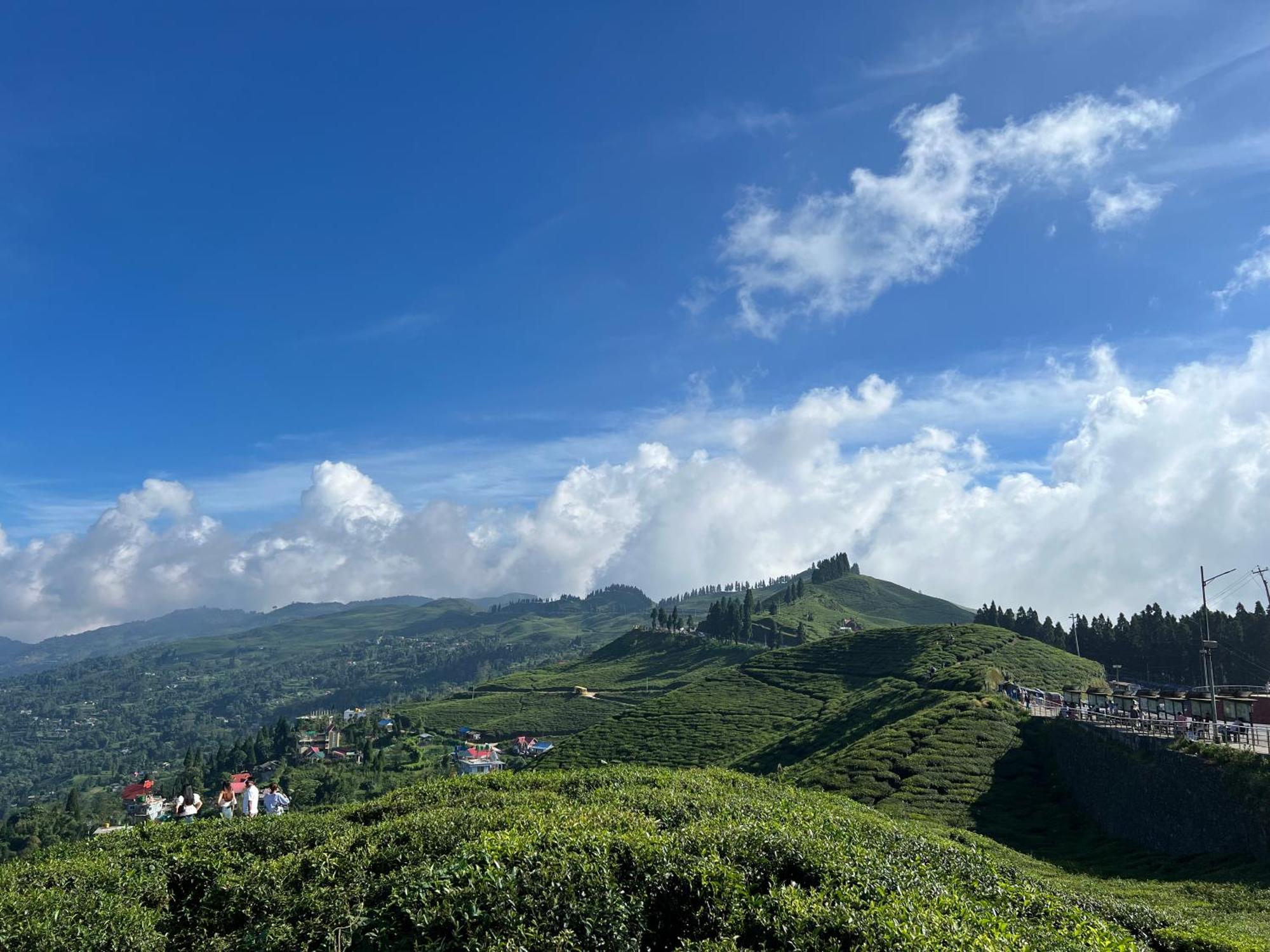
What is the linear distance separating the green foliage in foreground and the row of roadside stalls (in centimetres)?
3102

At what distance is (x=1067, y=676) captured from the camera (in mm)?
81250

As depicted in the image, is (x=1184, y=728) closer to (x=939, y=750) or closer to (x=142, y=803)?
(x=939, y=750)

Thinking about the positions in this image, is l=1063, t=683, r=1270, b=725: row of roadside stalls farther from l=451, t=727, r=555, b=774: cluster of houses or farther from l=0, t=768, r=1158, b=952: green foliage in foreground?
l=451, t=727, r=555, b=774: cluster of houses

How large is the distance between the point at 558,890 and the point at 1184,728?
41.2 meters

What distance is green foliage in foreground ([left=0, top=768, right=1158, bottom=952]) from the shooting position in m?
9.88

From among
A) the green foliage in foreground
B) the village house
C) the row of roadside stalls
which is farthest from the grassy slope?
the village house

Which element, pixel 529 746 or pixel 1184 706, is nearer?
pixel 1184 706

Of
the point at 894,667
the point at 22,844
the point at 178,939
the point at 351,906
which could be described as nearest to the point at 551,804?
the point at 351,906

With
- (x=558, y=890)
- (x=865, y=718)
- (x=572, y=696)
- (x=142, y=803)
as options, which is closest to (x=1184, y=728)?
(x=865, y=718)

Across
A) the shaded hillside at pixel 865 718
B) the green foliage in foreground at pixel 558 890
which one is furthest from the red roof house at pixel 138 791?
the green foliage in foreground at pixel 558 890

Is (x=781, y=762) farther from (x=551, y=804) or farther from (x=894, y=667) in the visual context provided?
(x=551, y=804)

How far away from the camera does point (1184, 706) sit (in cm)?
4356

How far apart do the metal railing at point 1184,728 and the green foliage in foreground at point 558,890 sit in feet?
79.9

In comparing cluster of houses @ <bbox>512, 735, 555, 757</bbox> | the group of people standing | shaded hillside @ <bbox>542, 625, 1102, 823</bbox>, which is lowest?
cluster of houses @ <bbox>512, 735, 555, 757</bbox>
